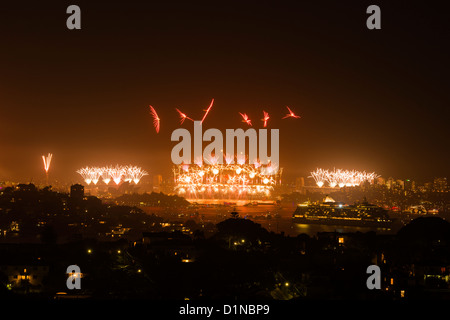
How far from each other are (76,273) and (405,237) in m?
6.56

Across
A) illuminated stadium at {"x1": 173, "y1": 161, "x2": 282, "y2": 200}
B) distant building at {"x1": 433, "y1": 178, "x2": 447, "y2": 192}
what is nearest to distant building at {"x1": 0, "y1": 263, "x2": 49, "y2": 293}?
illuminated stadium at {"x1": 173, "y1": 161, "x2": 282, "y2": 200}

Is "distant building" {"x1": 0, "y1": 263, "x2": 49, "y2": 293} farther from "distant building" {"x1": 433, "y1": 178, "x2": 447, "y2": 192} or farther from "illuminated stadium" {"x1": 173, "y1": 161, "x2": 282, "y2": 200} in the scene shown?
"distant building" {"x1": 433, "y1": 178, "x2": 447, "y2": 192}

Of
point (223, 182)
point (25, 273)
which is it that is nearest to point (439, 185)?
point (223, 182)

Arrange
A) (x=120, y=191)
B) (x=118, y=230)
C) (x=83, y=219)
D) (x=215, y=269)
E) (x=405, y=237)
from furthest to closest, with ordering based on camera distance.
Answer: (x=120, y=191)
(x=83, y=219)
(x=118, y=230)
(x=405, y=237)
(x=215, y=269)

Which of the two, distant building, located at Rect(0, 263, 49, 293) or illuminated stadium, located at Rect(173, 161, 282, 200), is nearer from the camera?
distant building, located at Rect(0, 263, 49, 293)

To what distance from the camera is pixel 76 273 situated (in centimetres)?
660

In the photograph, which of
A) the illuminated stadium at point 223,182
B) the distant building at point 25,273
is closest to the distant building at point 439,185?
the illuminated stadium at point 223,182

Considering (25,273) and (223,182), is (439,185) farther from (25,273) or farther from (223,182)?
(25,273)

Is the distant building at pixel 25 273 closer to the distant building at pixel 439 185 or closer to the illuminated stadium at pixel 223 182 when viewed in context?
the illuminated stadium at pixel 223 182

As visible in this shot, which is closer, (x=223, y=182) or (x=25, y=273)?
(x=25, y=273)

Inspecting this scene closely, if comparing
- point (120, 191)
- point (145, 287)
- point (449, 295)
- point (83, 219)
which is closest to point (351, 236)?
point (449, 295)

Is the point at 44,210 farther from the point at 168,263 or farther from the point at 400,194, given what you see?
the point at 400,194
